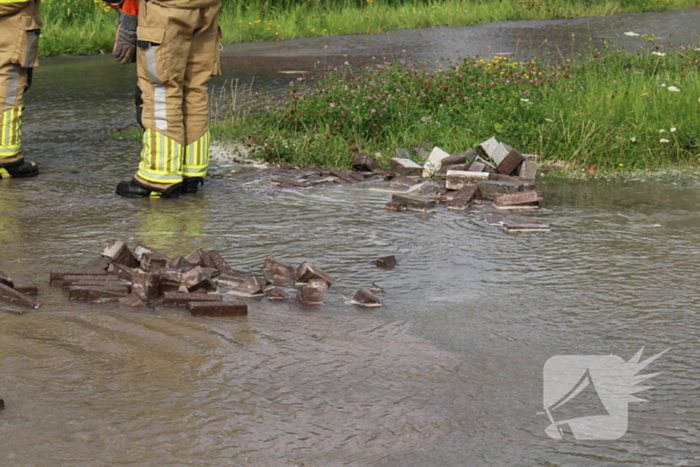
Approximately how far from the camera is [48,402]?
119 inches

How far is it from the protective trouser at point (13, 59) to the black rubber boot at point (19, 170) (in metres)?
0.04

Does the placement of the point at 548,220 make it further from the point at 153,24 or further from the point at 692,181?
the point at 153,24

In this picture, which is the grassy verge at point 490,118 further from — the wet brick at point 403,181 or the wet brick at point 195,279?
the wet brick at point 195,279

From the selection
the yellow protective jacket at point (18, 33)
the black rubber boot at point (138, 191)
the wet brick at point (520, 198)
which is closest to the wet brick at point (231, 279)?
the black rubber boot at point (138, 191)

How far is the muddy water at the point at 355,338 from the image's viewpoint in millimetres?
2820

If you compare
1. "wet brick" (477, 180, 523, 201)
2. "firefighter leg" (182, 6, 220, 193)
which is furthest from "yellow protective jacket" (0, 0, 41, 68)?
"wet brick" (477, 180, 523, 201)

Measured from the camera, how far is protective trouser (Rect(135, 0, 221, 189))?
19.2 feet

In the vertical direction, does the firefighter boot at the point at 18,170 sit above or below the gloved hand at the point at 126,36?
below

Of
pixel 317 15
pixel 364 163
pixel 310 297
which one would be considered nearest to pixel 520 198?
pixel 364 163

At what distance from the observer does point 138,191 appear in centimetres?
606

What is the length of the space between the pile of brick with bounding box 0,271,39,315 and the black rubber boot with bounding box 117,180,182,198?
1.95 meters

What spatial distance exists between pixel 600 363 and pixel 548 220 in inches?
85.2

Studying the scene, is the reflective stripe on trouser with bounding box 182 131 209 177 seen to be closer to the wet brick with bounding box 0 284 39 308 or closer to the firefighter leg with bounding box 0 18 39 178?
the firefighter leg with bounding box 0 18 39 178

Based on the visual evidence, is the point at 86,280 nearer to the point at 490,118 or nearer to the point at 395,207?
the point at 395,207
